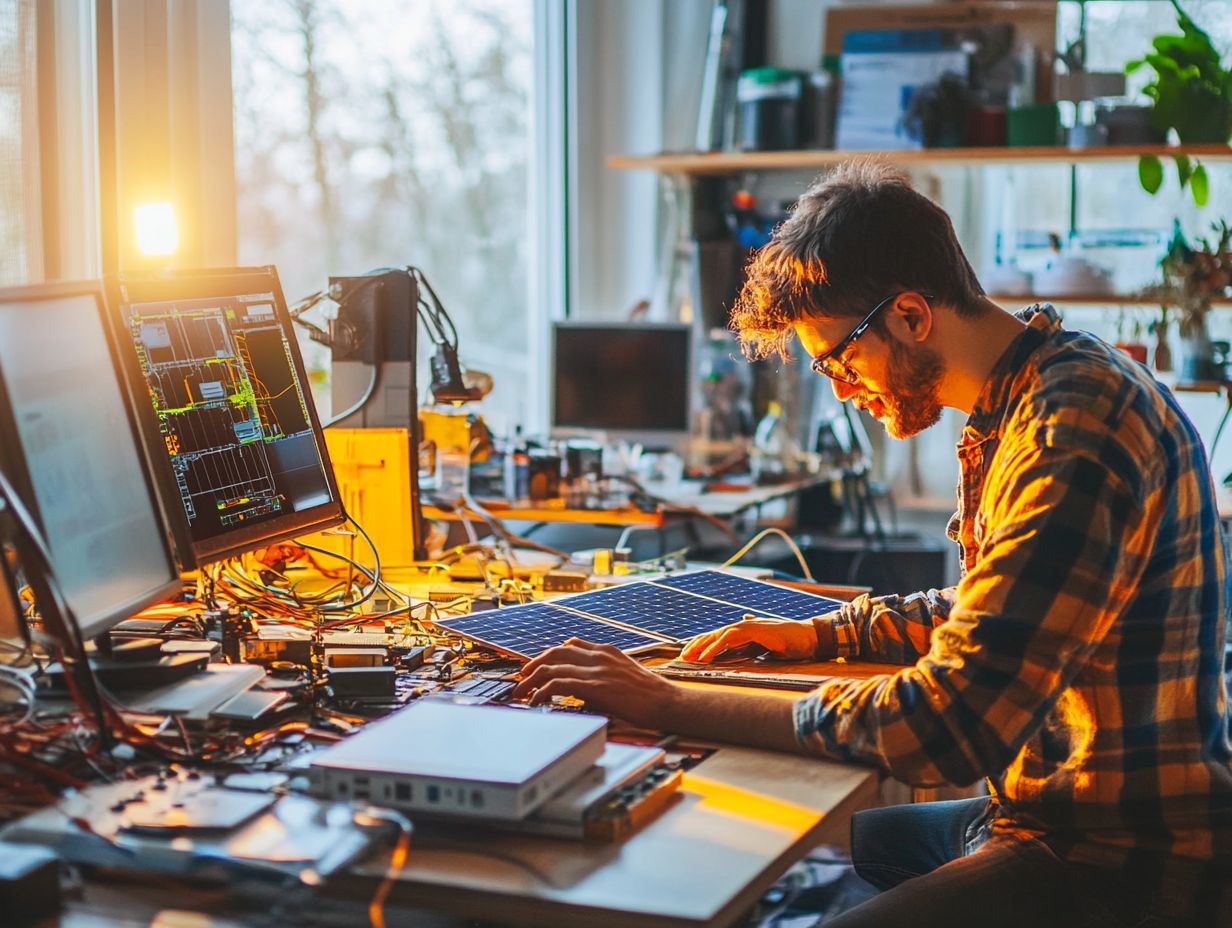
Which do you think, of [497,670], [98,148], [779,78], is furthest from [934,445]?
[497,670]

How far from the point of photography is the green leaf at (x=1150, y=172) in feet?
13.8

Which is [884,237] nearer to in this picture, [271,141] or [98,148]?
[98,148]

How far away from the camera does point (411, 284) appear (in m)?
2.56

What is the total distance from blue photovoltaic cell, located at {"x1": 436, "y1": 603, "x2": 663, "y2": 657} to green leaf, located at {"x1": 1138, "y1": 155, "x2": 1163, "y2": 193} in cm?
293

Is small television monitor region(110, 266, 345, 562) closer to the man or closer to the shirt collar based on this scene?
A: the man

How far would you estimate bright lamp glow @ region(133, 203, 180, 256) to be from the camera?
8.49 feet

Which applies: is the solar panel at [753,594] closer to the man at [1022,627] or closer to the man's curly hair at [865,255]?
the man at [1022,627]

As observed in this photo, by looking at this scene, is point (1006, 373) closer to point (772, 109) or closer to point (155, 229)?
point (155, 229)

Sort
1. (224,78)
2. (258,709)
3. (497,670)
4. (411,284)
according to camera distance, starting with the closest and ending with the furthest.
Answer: (258,709) → (497,670) → (411,284) → (224,78)

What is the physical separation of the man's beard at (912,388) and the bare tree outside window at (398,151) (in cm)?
222

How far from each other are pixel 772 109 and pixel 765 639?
3097 millimetres

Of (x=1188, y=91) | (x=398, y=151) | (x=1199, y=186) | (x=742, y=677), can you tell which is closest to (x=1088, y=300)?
(x=1199, y=186)

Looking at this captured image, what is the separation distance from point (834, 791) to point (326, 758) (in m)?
0.48

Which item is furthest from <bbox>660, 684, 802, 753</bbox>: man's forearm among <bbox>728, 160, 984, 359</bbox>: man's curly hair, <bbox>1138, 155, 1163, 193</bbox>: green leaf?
<bbox>1138, 155, 1163, 193</bbox>: green leaf
